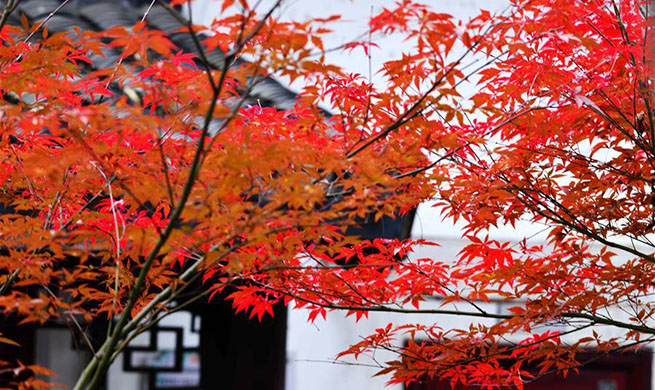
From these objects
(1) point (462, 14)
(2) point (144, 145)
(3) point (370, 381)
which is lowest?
(3) point (370, 381)

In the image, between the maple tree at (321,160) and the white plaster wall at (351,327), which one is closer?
the maple tree at (321,160)

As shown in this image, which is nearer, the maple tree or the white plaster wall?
the maple tree

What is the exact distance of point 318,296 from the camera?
10.9 feet

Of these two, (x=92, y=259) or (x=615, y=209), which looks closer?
(x=615, y=209)

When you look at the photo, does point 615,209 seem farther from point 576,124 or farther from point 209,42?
point 209,42

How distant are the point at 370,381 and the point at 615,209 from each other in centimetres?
406

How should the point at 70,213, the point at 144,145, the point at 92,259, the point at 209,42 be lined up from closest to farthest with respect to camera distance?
the point at 209,42
the point at 144,145
the point at 70,213
the point at 92,259

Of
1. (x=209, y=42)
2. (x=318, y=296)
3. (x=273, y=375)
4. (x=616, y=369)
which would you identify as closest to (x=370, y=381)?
(x=273, y=375)

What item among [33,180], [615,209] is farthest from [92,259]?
[615,209]

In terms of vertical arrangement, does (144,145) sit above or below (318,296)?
above

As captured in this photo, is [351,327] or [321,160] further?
[351,327]

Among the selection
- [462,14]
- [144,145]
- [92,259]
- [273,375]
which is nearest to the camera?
[144,145]

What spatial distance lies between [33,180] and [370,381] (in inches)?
168

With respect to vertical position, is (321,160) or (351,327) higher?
(321,160)
